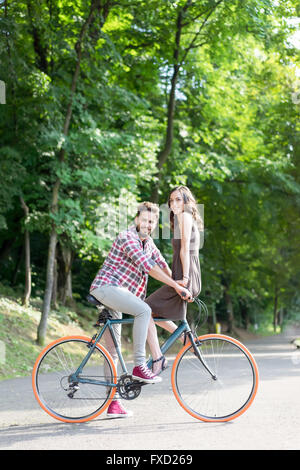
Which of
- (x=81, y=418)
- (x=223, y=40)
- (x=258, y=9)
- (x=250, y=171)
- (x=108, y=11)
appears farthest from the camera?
(x=250, y=171)

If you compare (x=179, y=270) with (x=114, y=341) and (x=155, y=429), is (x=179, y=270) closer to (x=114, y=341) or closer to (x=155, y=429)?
(x=114, y=341)

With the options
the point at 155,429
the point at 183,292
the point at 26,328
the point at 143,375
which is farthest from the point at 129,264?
the point at 26,328

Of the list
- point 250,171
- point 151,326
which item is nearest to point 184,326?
point 151,326

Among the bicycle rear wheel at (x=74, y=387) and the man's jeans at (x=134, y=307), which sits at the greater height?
the man's jeans at (x=134, y=307)

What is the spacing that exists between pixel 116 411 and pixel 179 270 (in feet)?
4.58

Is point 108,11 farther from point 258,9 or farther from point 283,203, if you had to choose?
point 283,203

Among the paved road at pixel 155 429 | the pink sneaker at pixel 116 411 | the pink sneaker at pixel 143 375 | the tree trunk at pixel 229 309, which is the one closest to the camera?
the paved road at pixel 155 429

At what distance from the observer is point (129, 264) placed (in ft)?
19.1

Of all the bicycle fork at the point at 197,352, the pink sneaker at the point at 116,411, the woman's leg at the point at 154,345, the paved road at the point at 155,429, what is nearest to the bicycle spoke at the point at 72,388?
the paved road at the point at 155,429

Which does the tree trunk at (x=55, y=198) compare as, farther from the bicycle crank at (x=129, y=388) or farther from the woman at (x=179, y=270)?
the bicycle crank at (x=129, y=388)

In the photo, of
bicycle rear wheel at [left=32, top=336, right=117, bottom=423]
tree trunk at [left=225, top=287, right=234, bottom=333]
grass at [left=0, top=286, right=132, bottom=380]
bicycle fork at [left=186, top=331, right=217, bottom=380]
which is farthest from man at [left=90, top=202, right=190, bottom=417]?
tree trunk at [left=225, top=287, right=234, bottom=333]

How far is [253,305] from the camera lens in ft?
145

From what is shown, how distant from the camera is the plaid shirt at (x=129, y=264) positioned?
5688mm

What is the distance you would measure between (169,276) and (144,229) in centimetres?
48
